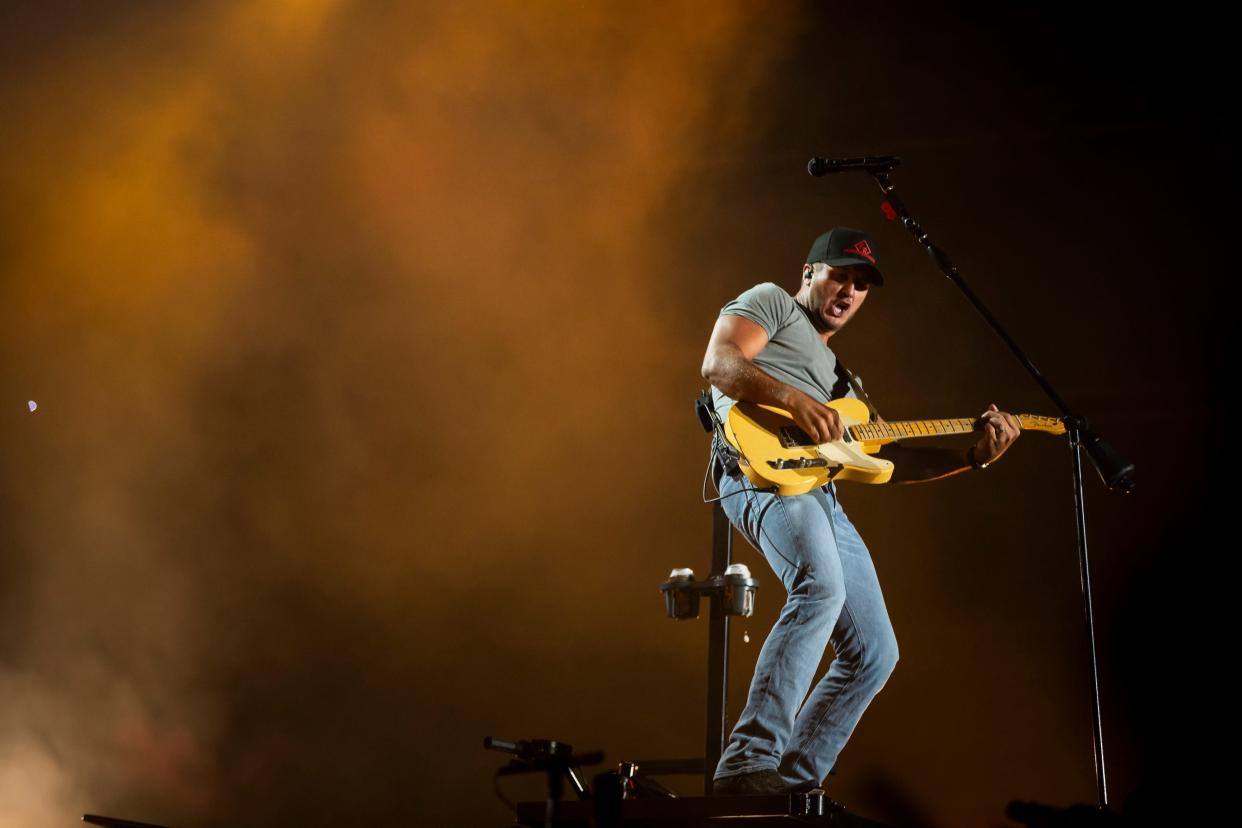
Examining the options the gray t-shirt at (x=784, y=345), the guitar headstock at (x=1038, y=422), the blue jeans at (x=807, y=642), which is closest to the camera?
the blue jeans at (x=807, y=642)

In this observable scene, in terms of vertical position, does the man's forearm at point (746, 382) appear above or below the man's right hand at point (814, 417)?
above

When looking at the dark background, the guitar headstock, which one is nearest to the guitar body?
the guitar headstock

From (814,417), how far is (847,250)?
2.22 ft

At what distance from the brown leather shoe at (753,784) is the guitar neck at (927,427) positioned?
3.73 feet

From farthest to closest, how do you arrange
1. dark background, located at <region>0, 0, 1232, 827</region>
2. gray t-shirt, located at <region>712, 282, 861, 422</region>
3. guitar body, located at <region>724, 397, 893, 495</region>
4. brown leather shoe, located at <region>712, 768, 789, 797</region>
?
dark background, located at <region>0, 0, 1232, 827</region> < gray t-shirt, located at <region>712, 282, 861, 422</region> < guitar body, located at <region>724, 397, 893, 495</region> < brown leather shoe, located at <region>712, 768, 789, 797</region>

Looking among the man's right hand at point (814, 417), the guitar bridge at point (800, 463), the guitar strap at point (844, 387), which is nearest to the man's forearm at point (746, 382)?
the man's right hand at point (814, 417)

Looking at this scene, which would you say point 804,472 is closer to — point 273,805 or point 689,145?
point 689,145

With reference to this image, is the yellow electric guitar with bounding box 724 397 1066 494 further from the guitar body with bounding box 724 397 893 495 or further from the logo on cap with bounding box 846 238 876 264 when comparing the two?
the logo on cap with bounding box 846 238 876 264

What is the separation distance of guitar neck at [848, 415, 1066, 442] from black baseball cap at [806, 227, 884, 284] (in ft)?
1.66

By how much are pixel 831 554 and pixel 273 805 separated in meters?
Result: 3.59

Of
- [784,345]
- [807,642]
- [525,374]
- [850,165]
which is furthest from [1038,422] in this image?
[525,374]

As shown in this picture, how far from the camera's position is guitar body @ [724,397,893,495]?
11.1ft

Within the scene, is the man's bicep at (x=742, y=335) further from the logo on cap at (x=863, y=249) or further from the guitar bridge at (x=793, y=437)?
the logo on cap at (x=863, y=249)

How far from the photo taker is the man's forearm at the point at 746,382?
11.2 ft
